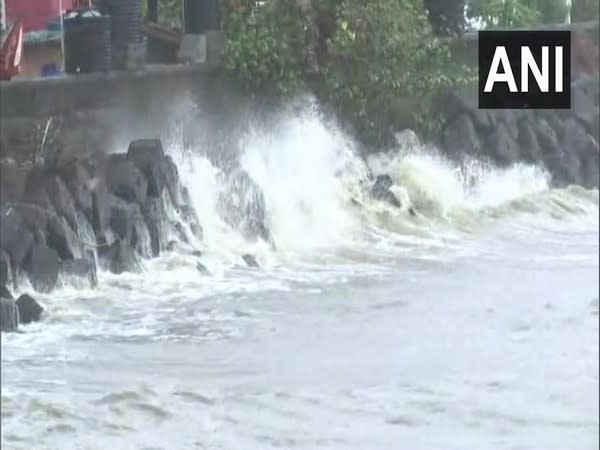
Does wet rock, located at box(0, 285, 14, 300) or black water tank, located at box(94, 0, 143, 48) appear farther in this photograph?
black water tank, located at box(94, 0, 143, 48)

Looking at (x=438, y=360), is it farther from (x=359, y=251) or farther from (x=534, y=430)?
(x=359, y=251)

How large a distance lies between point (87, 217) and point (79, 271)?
543 mm

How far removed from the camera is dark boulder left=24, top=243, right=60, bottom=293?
2.86 m

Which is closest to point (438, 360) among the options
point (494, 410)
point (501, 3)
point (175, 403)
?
point (494, 410)

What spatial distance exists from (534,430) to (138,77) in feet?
8.36

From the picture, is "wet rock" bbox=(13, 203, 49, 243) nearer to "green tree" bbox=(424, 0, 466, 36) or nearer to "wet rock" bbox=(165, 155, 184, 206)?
"wet rock" bbox=(165, 155, 184, 206)

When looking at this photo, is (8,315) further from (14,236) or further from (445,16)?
(445,16)

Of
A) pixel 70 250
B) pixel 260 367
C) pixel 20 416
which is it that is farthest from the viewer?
pixel 70 250

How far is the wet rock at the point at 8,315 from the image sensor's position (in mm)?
2371

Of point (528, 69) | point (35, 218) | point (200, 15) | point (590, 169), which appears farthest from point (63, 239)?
point (528, 69)

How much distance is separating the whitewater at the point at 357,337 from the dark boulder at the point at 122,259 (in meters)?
0.05

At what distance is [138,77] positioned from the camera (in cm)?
399

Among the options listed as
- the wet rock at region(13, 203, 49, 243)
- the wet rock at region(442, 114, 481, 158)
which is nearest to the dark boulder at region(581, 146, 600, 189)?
the wet rock at region(442, 114, 481, 158)

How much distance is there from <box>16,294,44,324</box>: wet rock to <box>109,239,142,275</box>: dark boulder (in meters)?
0.72
